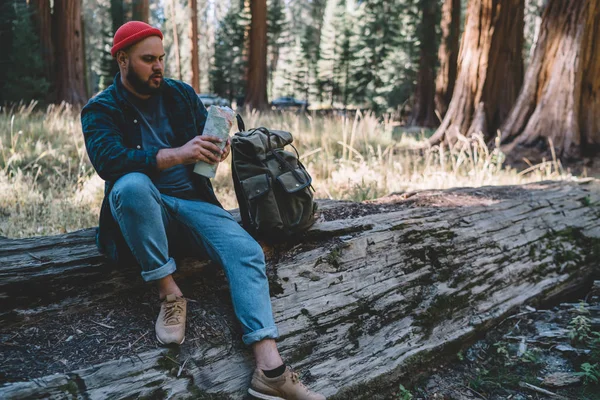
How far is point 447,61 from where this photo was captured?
41.4 feet

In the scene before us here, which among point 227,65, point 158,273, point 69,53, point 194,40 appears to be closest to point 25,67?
point 69,53

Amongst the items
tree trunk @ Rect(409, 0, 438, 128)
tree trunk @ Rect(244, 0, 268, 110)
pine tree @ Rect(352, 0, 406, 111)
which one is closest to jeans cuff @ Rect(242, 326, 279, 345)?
tree trunk @ Rect(244, 0, 268, 110)

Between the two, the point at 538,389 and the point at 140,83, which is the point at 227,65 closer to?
the point at 140,83

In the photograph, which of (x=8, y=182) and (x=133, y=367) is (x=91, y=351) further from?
(x=8, y=182)

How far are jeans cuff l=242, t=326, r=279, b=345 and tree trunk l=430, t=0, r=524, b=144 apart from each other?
619 cm

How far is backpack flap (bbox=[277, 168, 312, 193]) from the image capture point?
255 centimetres

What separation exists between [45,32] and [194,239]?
1113 centimetres

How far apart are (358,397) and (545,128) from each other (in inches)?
231

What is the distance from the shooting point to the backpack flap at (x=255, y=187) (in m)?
2.51

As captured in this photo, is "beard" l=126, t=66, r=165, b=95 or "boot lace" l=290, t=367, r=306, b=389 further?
"beard" l=126, t=66, r=165, b=95

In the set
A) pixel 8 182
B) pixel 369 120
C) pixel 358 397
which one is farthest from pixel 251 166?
pixel 369 120

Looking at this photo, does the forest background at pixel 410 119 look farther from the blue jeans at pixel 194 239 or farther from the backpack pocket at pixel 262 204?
the backpack pocket at pixel 262 204

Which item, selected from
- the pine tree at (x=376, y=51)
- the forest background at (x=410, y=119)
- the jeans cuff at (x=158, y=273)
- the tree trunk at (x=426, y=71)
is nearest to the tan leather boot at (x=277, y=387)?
the jeans cuff at (x=158, y=273)

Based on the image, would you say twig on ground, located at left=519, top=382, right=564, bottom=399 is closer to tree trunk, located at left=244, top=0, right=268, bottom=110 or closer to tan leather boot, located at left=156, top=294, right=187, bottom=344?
tan leather boot, located at left=156, top=294, right=187, bottom=344
